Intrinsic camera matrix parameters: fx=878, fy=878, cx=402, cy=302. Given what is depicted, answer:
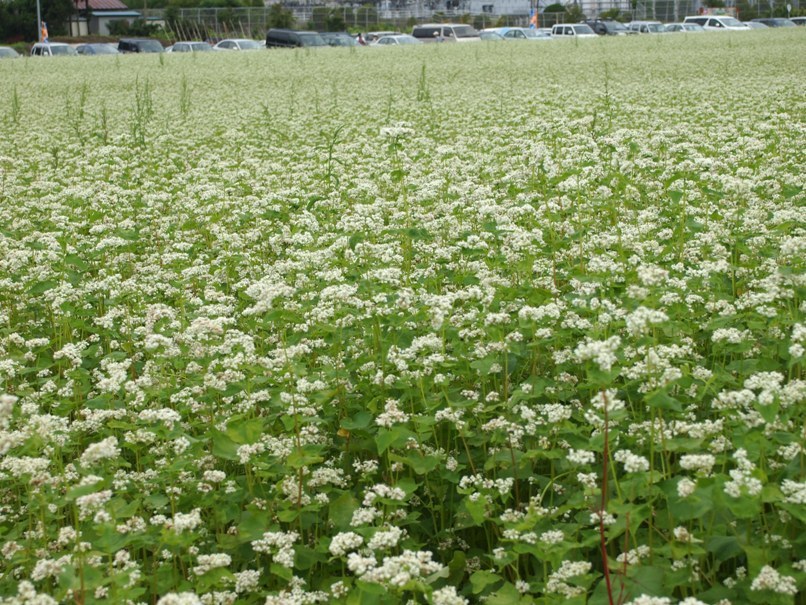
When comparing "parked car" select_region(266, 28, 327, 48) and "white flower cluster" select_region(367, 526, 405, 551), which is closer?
"white flower cluster" select_region(367, 526, 405, 551)

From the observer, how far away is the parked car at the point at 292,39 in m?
40.9

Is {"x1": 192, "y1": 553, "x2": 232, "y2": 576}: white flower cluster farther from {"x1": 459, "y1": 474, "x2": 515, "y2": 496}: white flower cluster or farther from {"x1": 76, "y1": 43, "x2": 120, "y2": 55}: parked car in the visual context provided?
{"x1": 76, "y1": 43, "x2": 120, "y2": 55}: parked car

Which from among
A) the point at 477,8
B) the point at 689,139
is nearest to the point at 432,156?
the point at 689,139

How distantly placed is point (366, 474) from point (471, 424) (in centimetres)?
57

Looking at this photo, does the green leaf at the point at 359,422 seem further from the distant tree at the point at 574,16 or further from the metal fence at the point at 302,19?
the distant tree at the point at 574,16

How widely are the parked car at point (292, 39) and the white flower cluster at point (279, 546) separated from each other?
39600 mm

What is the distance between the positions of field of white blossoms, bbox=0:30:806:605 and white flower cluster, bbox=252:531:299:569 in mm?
13

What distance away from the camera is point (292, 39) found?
4141 centimetres

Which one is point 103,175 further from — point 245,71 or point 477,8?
point 477,8

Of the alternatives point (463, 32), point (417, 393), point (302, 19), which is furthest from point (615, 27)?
point (417, 393)

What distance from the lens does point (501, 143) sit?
9.17 metres

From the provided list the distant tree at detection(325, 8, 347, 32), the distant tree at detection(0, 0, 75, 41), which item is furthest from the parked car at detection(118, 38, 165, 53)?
the distant tree at detection(325, 8, 347, 32)

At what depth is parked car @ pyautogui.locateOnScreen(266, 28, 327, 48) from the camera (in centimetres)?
4094

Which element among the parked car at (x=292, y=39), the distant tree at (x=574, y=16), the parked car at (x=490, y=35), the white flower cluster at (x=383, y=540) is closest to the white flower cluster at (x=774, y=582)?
the white flower cluster at (x=383, y=540)
